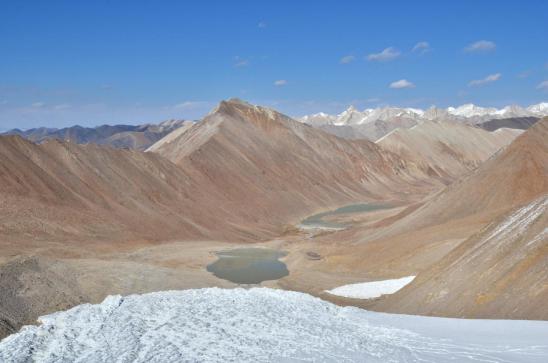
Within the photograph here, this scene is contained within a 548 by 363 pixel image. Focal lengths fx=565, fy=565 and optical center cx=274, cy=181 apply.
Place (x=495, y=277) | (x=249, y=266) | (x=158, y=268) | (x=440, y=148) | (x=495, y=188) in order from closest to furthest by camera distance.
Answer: (x=495, y=277)
(x=158, y=268)
(x=249, y=266)
(x=495, y=188)
(x=440, y=148)

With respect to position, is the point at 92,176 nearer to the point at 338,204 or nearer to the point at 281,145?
the point at 338,204

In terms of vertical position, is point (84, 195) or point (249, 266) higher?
point (84, 195)

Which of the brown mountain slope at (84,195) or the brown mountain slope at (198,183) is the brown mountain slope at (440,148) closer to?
the brown mountain slope at (198,183)

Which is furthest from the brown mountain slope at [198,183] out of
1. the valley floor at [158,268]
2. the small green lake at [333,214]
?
the valley floor at [158,268]

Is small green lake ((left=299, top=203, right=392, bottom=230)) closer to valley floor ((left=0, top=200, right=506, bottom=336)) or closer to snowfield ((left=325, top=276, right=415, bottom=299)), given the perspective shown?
valley floor ((left=0, top=200, right=506, bottom=336))

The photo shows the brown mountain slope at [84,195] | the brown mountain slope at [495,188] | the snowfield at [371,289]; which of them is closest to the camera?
the snowfield at [371,289]

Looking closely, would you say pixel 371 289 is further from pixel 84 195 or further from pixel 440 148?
pixel 440 148

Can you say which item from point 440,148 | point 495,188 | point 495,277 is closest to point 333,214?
point 495,188
